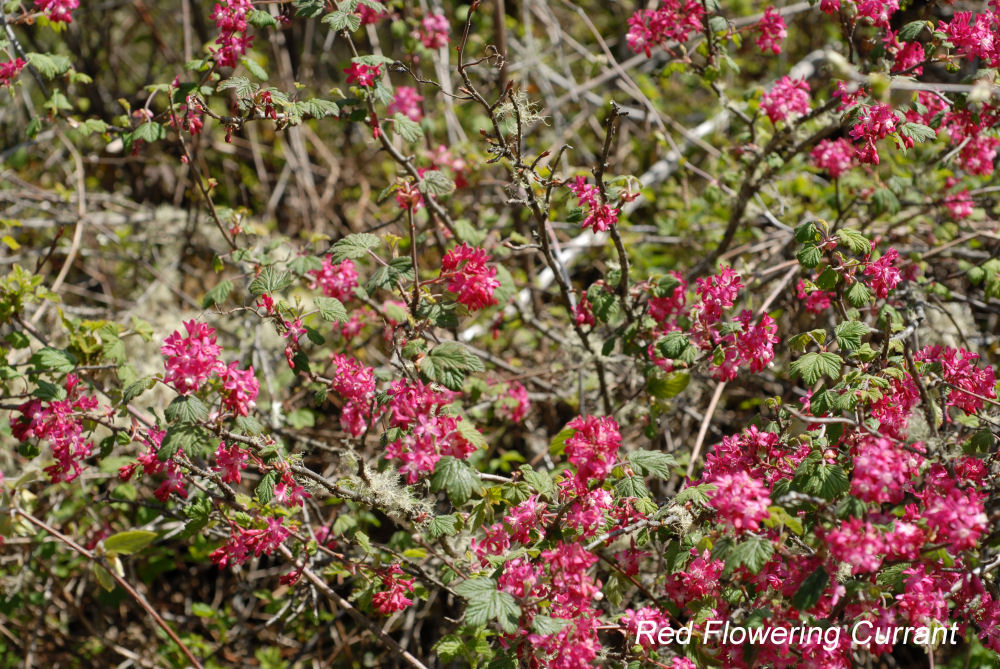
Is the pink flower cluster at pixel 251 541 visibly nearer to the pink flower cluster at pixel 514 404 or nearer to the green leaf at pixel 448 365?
the green leaf at pixel 448 365

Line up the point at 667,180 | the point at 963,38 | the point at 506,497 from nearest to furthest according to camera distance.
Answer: the point at 506,497 → the point at 963,38 → the point at 667,180

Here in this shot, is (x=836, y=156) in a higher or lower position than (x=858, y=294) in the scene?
higher

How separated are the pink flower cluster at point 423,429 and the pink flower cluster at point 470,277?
27cm

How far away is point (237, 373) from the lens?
188cm

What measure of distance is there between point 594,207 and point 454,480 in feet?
2.84

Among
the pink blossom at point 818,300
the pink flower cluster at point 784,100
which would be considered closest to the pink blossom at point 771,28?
the pink flower cluster at point 784,100

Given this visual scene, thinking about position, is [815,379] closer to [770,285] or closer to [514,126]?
[514,126]

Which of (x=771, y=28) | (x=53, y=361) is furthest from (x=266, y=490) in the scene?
(x=771, y=28)

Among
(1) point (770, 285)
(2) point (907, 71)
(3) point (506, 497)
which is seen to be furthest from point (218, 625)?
(2) point (907, 71)

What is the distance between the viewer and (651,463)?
190 centimetres

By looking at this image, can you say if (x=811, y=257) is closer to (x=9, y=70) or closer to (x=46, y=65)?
(x=46, y=65)

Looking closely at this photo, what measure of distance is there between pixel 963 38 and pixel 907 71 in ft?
0.57

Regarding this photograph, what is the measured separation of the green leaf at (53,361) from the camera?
7.38 feet

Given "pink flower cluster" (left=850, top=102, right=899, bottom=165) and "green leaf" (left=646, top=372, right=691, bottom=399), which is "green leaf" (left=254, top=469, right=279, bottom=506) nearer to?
"green leaf" (left=646, top=372, right=691, bottom=399)
